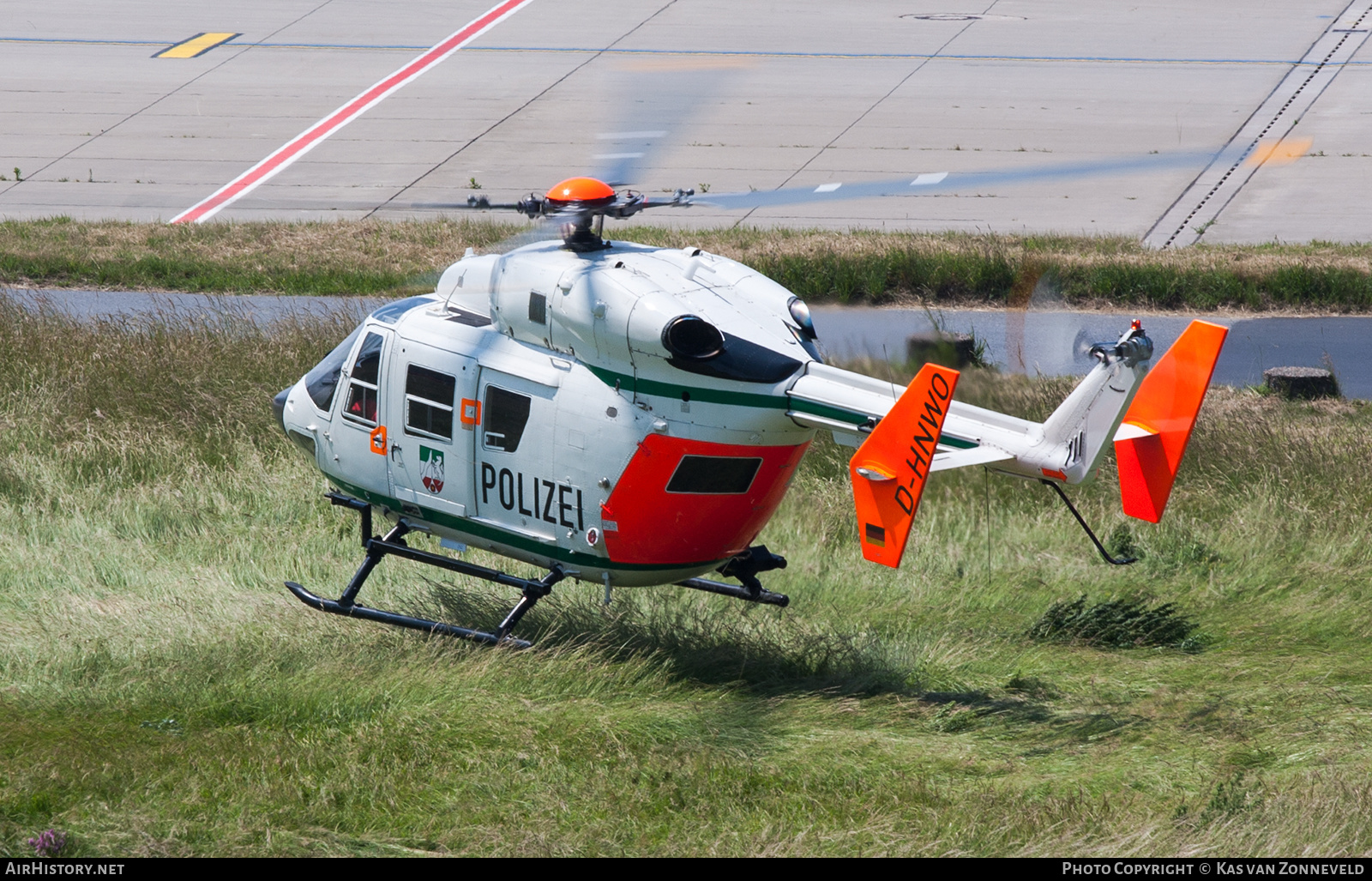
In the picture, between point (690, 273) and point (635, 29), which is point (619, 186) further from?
point (635, 29)

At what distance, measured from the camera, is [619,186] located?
9.23 meters

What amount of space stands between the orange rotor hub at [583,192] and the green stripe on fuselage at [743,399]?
1067 millimetres

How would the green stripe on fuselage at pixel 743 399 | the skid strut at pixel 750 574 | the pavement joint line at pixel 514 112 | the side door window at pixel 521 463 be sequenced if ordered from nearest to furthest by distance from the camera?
1. the green stripe on fuselage at pixel 743 399
2. the side door window at pixel 521 463
3. the skid strut at pixel 750 574
4. the pavement joint line at pixel 514 112

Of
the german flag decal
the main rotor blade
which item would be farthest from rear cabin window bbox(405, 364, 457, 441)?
the german flag decal

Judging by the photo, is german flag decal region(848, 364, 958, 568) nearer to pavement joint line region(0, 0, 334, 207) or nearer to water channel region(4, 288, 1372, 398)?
water channel region(4, 288, 1372, 398)

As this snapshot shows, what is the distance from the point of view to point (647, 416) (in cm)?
844

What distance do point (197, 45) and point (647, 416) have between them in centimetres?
2861

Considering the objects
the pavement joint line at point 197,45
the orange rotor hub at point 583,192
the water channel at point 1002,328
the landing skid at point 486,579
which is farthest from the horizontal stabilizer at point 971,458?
the pavement joint line at point 197,45

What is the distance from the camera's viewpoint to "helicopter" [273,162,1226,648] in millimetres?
7430

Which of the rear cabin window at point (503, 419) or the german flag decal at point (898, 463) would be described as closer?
the german flag decal at point (898, 463)

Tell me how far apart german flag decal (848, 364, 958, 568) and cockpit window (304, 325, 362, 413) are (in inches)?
173

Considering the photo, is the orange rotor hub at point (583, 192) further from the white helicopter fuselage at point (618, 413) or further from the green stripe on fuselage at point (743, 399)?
the green stripe on fuselage at point (743, 399)

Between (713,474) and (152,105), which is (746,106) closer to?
(152,105)

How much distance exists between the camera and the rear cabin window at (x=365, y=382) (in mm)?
9734
